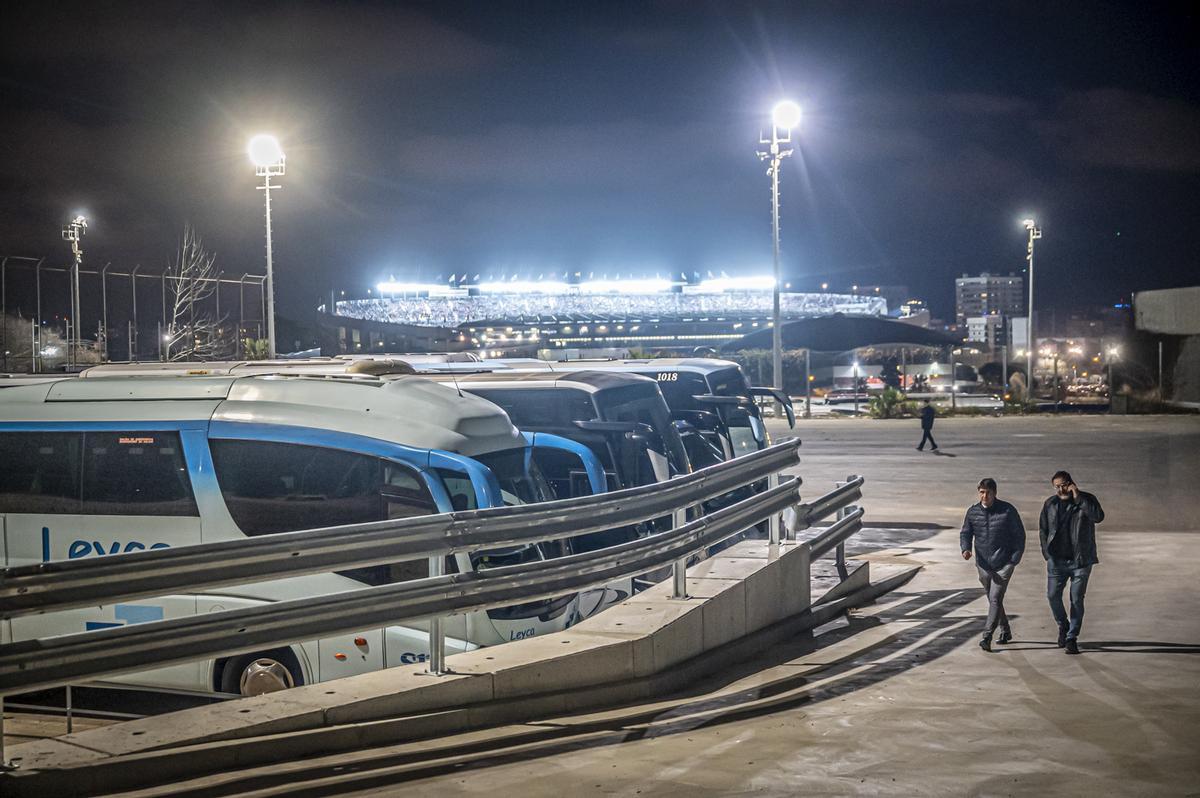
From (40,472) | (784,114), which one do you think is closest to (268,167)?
(784,114)

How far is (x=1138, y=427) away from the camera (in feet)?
132

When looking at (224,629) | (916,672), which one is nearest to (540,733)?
(224,629)

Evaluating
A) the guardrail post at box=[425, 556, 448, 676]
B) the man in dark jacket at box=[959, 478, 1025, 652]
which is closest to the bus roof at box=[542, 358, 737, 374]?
the man in dark jacket at box=[959, 478, 1025, 652]

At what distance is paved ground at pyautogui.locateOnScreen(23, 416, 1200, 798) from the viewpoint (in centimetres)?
611

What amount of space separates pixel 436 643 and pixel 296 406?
2882 mm

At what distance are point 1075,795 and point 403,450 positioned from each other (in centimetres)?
497

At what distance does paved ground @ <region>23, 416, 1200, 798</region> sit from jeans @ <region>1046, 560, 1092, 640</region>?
0.26 m

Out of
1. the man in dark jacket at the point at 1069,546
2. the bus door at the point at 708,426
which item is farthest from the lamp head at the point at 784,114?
the man in dark jacket at the point at 1069,546

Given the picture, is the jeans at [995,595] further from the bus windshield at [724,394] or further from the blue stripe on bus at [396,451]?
the bus windshield at [724,394]

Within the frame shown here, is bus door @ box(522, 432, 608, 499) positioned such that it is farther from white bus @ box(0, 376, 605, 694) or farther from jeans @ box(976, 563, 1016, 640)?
jeans @ box(976, 563, 1016, 640)

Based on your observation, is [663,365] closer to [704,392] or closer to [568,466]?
[704,392]

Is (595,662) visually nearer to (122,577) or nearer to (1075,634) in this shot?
(122,577)

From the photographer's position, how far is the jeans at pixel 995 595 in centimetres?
1031

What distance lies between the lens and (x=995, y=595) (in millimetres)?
10375
